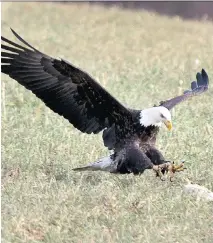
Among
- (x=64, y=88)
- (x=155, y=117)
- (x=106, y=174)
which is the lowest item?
(x=106, y=174)

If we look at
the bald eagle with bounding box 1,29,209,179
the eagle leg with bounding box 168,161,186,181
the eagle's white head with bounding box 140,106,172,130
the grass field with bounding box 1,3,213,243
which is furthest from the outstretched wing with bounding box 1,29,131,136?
the eagle leg with bounding box 168,161,186,181

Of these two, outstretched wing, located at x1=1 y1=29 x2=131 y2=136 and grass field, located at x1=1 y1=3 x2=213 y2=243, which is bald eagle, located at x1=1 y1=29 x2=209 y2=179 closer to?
outstretched wing, located at x1=1 y1=29 x2=131 y2=136

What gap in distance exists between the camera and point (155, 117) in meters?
6.18

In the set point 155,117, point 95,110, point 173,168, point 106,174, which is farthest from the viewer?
point 106,174

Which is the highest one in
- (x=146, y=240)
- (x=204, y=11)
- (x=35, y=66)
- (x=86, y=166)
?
(x=204, y=11)

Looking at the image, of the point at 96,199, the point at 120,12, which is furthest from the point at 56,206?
the point at 120,12

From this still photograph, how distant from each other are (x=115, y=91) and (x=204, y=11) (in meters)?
7.77

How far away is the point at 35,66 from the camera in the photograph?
6125 millimetres

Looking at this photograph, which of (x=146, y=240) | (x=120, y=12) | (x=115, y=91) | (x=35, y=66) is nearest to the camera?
(x=146, y=240)

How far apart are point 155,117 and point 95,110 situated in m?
0.47

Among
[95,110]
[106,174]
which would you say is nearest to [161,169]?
[106,174]

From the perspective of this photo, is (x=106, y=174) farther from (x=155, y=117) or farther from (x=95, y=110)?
(x=155, y=117)

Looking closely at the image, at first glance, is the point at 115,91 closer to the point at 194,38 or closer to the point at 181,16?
the point at 194,38

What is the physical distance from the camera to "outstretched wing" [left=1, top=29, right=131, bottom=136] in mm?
6035
